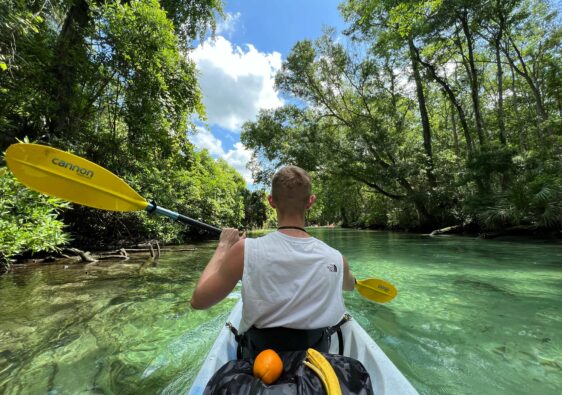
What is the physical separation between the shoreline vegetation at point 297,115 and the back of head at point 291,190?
12.1ft

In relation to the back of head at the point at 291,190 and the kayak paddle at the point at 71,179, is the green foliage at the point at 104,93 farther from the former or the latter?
the back of head at the point at 291,190

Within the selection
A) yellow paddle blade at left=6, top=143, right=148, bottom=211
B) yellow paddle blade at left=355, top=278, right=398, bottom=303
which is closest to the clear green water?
yellow paddle blade at left=355, top=278, right=398, bottom=303

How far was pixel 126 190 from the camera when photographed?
295 cm

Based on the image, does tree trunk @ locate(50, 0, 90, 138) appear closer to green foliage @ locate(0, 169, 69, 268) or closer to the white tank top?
green foliage @ locate(0, 169, 69, 268)

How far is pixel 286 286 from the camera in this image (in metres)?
1.32

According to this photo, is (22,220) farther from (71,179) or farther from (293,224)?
(293,224)

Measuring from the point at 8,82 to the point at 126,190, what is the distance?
6841 mm

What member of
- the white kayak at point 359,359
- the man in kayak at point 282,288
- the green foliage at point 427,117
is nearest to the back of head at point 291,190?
the man in kayak at point 282,288

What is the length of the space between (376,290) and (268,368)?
7.13 feet

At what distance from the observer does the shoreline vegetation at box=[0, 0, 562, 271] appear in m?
7.52

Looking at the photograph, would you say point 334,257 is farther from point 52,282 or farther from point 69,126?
point 69,126

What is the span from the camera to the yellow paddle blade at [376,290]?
298 centimetres

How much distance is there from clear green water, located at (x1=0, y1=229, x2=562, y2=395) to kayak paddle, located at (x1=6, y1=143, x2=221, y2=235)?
4.50ft

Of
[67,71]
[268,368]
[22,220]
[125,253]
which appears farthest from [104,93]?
[268,368]
